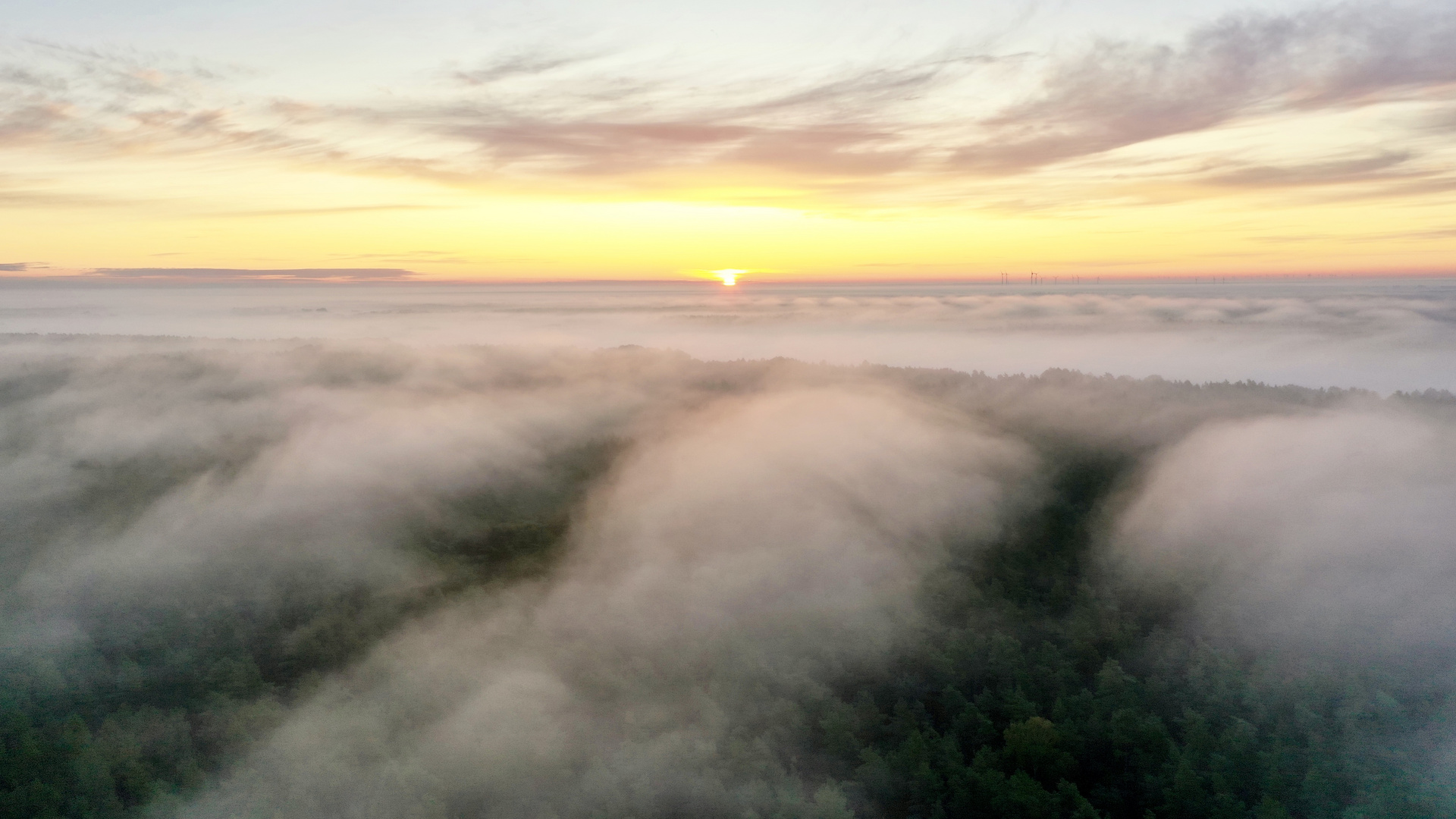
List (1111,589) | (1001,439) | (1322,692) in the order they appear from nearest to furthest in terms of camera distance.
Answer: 1. (1322,692)
2. (1111,589)
3. (1001,439)

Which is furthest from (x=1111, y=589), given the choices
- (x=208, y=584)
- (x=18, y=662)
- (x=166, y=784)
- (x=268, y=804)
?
(x=18, y=662)

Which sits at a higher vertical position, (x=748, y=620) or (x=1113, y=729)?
(x=1113, y=729)

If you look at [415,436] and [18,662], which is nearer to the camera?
[18,662]

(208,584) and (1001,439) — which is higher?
(1001,439)

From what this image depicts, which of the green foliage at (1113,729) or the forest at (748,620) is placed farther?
the forest at (748,620)

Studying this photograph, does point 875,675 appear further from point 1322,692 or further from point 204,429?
point 204,429

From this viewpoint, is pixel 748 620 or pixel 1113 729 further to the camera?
pixel 748 620

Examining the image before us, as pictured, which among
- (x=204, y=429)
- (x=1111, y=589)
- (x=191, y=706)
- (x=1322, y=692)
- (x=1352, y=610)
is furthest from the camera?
(x=204, y=429)

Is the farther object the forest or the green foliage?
the forest
